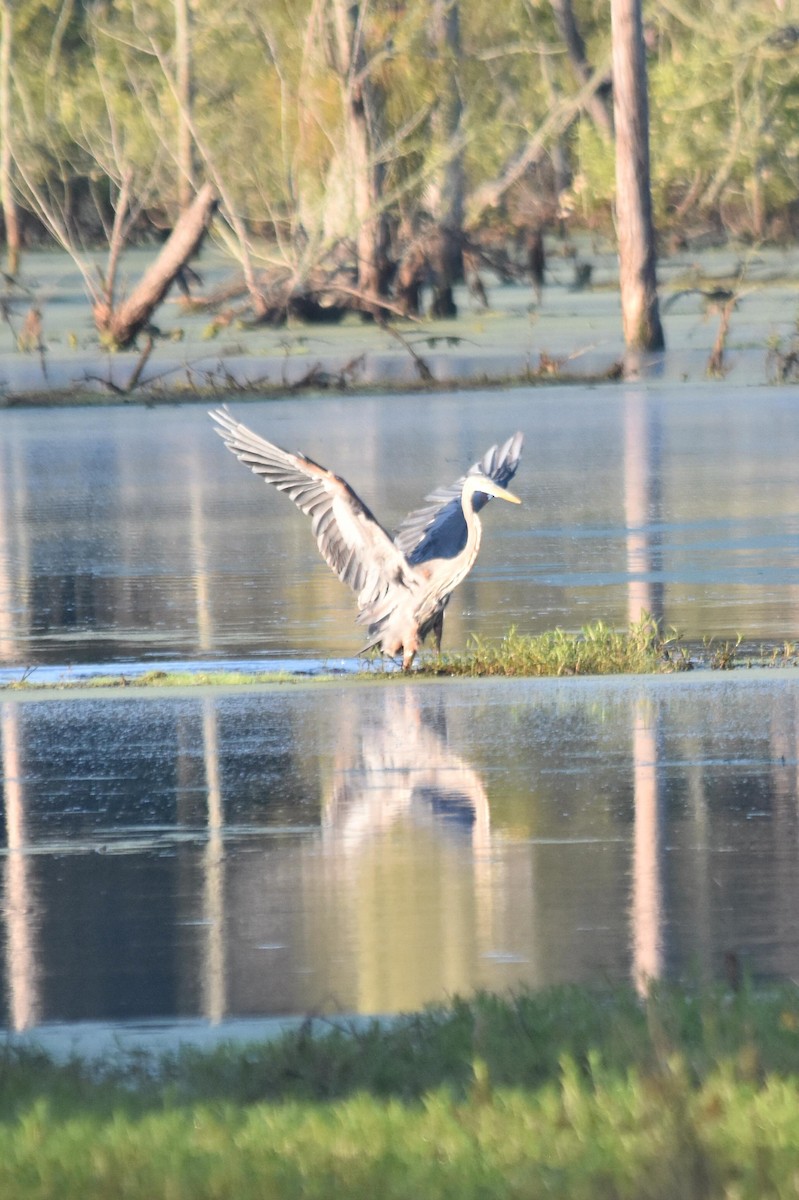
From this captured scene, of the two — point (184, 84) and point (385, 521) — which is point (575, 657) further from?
point (184, 84)

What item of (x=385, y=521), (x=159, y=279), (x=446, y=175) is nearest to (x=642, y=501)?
(x=385, y=521)

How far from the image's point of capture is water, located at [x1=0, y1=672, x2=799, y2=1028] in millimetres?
5977

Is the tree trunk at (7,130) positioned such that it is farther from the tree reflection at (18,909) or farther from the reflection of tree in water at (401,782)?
the tree reflection at (18,909)

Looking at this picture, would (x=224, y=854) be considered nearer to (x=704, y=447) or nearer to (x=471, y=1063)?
(x=471, y=1063)

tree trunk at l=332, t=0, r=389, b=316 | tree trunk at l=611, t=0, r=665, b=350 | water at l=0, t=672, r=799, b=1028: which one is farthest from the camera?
tree trunk at l=332, t=0, r=389, b=316

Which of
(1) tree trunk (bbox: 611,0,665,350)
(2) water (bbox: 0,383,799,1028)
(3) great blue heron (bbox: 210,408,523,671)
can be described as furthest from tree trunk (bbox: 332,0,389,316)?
(3) great blue heron (bbox: 210,408,523,671)

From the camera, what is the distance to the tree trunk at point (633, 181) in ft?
105

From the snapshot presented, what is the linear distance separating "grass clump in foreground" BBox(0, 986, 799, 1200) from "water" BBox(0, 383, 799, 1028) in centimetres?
58

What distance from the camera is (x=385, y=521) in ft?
55.3

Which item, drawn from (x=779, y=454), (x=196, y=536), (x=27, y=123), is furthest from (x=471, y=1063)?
(x=27, y=123)

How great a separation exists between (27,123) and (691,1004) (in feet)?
132

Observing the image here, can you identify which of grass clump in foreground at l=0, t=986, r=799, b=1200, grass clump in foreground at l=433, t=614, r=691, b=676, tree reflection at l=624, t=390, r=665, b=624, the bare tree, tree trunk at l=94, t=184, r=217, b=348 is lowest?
grass clump in foreground at l=0, t=986, r=799, b=1200

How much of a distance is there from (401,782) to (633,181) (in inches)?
999

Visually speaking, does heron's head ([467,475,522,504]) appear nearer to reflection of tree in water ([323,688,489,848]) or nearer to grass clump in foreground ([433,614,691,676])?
grass clump in foreground ([433,614,691,676])
